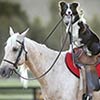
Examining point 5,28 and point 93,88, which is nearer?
point 93,88

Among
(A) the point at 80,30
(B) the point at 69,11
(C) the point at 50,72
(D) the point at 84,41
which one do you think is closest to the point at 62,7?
(B) the point at 69,11

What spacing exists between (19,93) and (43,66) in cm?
609

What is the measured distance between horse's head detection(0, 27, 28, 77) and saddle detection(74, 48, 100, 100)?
70cm

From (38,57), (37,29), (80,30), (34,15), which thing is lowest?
(38,57)

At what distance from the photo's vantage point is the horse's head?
603 centimetres

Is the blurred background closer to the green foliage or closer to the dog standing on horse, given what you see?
the green foliage

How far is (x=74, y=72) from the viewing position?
246 inches

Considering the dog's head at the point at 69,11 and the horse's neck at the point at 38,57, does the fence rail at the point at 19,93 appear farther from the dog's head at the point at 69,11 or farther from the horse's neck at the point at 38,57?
the dog's head at the point at 69,11

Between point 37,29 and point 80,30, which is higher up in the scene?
point 37,29

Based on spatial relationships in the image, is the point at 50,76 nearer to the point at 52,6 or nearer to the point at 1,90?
the point at 1,90

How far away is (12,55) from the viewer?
19.8 feet

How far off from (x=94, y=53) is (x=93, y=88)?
17.3 inches

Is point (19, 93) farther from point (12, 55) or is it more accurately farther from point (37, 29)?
point (37, 29)

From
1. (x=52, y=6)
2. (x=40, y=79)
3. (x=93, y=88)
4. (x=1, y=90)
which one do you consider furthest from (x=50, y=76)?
(x=52, y=6)
